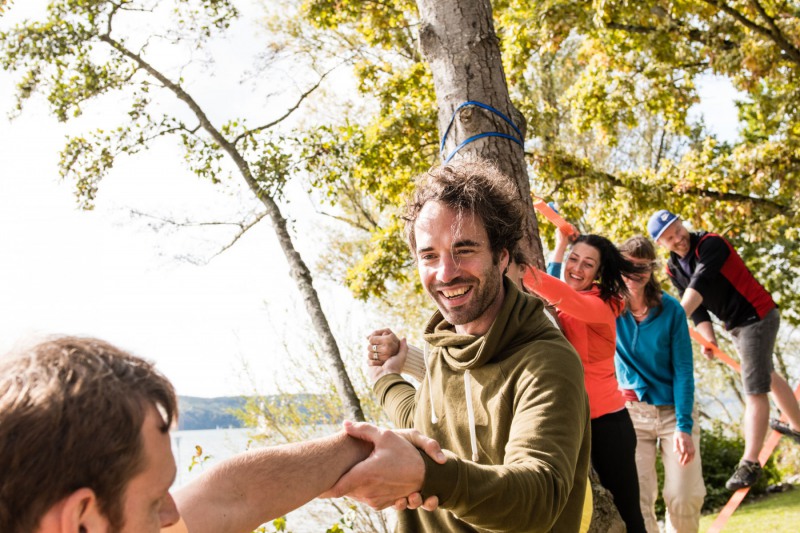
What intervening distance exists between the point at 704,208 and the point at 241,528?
A: 11767mm

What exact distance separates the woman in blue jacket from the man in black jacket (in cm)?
92

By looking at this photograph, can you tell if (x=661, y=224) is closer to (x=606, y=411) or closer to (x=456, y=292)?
(x=606, y=411)

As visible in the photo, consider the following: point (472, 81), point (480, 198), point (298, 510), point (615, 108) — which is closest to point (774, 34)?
point (615, 108)

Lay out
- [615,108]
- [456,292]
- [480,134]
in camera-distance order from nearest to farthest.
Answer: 1. [456,292]
2. [480,134]
3. [615,108]

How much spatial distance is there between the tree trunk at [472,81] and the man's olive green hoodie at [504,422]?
172cm

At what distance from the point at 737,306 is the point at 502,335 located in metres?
4.79

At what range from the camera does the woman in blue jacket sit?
5.02 m

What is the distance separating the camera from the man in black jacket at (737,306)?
602 centimetres

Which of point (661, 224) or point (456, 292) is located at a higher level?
point (661, 224)

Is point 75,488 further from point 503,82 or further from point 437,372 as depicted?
point 503,82

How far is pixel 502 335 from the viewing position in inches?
86.5

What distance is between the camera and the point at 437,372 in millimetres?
2406

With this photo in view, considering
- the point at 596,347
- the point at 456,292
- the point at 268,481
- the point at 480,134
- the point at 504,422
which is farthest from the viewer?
the point at 480,134

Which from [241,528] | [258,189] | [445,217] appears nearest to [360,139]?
[258,189]
